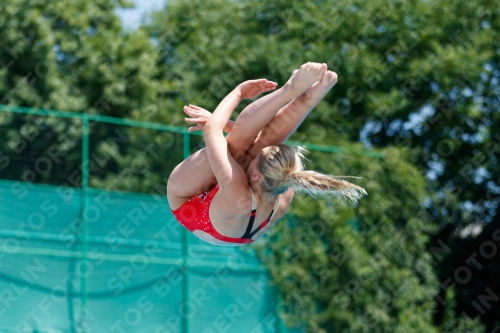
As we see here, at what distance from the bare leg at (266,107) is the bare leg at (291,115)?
0.07 meters

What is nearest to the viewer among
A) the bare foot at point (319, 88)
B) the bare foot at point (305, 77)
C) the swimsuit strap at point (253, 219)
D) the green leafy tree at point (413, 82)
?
the bare foot at point (305, 77)

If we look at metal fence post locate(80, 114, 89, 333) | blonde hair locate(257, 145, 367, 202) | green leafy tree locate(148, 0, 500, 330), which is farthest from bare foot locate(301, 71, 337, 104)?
green leafy tree locate(148, 0, 500, 330)

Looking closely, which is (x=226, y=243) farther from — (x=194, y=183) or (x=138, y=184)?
(x=138, y=184)

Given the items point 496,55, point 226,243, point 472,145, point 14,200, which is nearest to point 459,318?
point 472,145

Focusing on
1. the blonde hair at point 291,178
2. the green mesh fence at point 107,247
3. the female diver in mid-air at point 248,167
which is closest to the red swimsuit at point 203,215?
the female diver in mid-air at point 248,167

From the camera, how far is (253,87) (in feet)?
12.3

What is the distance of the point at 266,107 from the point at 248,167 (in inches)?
15.1

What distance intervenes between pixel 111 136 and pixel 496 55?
5.49 m

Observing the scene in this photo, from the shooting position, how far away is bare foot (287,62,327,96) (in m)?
3.42

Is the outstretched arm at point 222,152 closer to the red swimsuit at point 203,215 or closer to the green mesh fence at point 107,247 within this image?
the red swimsuit at point 203,215

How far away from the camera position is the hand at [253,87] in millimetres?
3742

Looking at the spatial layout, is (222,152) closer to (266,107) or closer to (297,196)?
(266,107)

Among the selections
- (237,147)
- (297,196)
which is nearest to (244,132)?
(237,147)

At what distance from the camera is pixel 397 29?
11016mm
